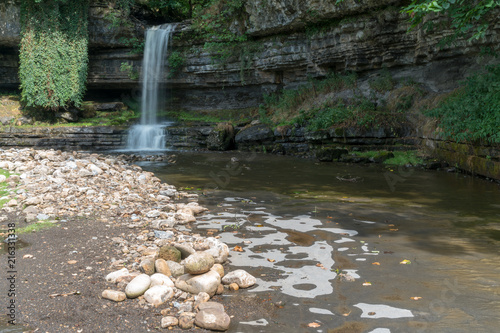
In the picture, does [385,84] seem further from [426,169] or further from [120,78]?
[120,78]

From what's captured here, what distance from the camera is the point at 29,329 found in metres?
2.85

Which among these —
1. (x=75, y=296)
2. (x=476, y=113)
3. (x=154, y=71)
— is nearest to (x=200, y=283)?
(x=75, y=296)

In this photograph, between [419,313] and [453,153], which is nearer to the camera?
[419,313]

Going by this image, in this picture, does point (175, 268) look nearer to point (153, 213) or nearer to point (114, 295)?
point (114, 295)

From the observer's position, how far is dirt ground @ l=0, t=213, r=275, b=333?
2.97 meters

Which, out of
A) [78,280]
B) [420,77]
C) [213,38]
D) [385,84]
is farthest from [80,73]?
[78,280]

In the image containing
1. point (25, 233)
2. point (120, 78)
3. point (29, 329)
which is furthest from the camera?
point (120, 78)

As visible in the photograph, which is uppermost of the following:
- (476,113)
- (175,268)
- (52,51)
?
(52,51)

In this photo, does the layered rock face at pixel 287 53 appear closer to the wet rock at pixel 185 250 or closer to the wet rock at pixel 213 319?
the wet rock at pixel 185 250

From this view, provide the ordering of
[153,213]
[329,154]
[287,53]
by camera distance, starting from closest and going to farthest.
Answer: [153,213], [329,154], [287,53]

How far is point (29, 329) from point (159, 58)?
2052cm

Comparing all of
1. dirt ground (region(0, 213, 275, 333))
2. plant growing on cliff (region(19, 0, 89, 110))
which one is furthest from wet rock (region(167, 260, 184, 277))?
plant growing on cliff (region(19, 0, 89, 110))

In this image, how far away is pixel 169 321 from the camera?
3.02 meters

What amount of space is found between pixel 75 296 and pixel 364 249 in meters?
3.11
